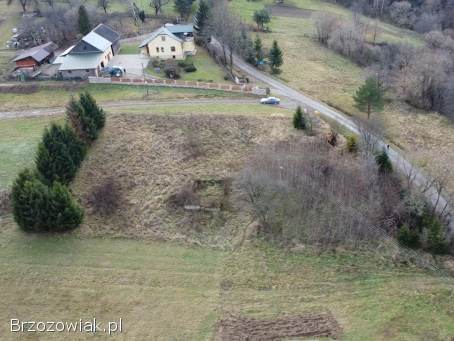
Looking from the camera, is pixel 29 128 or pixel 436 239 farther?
pixel 29 128

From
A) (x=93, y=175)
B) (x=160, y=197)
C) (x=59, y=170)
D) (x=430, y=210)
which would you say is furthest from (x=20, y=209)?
(x=430, y=210)

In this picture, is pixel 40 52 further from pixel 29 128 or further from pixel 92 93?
pixel 29 128

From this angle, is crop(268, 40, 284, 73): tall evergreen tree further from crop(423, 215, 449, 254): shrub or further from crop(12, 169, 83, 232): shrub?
crop(12, 169, 83, 232): shrub

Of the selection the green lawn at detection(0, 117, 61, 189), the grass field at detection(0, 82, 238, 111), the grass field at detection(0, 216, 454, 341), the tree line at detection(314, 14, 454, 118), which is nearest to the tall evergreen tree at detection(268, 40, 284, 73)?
the grass field at detection(0, 82, 238, 111)

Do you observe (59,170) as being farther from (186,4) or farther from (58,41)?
(186,4)

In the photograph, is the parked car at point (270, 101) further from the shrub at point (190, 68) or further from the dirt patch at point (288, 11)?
the dirt patch at point (288, 11)

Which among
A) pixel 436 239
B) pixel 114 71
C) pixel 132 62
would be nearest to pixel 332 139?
pixel 436 239
